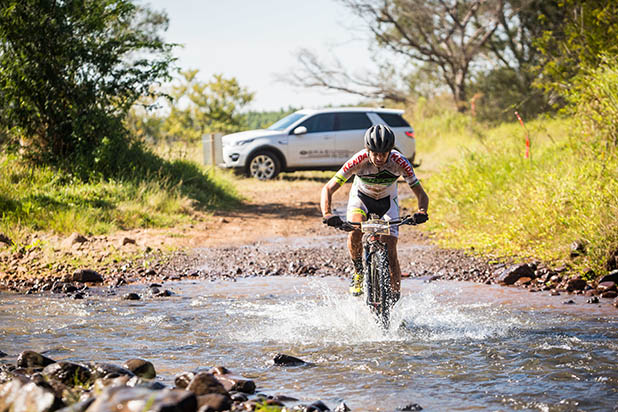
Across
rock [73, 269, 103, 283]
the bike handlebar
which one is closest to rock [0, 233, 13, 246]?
rock [73, 269, 103, 283]

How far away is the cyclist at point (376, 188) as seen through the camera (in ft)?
20.7

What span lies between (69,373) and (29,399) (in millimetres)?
852

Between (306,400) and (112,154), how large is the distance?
11.3m

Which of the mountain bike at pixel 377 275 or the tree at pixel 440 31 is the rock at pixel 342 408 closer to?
the mountain bike at pixel 377 275

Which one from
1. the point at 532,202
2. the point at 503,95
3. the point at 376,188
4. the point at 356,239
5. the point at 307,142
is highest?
the point at 503,95

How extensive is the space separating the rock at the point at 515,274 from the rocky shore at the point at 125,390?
4188 millimetres

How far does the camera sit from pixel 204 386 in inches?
168

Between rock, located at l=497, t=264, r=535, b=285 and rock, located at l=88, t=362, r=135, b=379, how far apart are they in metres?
5.35

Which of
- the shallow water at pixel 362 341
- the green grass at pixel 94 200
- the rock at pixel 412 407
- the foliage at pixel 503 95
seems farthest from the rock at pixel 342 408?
the foliage at pixel 503 95

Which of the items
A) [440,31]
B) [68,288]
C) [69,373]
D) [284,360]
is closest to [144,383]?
[69,373]

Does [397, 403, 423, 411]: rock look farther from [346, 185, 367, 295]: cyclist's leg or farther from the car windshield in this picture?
the car windshield

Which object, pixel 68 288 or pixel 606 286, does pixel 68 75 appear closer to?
pixel 68 288

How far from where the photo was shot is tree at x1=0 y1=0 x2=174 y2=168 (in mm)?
14078

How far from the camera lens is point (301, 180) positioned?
21.9m
